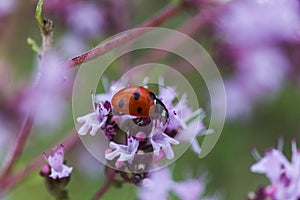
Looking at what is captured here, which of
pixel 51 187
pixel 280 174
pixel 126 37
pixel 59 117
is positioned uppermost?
pixel 59 117

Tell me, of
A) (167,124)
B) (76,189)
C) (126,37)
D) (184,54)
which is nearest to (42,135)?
(76,189)

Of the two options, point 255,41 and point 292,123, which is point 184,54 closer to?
point 255,41

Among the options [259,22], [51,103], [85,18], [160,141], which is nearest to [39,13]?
[160,141]

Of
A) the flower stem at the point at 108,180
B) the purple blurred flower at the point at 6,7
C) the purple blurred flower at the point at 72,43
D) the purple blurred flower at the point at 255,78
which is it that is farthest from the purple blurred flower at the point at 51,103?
the purple blurred flower at the point at 255,78

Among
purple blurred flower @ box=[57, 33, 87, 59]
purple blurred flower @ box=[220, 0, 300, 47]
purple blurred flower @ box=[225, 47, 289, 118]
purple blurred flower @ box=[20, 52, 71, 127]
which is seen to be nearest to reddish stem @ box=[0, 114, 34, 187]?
purple blurred flower @ box=[20, 52, 71, 127]

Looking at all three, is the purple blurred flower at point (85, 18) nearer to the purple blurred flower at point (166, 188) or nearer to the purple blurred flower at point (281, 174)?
the purple blurred flower at point (166, 188)

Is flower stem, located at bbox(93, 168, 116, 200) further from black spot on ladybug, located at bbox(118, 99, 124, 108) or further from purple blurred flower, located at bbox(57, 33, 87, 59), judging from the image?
purple blurred flower, located at bbox(57, 33, 87, 59)
